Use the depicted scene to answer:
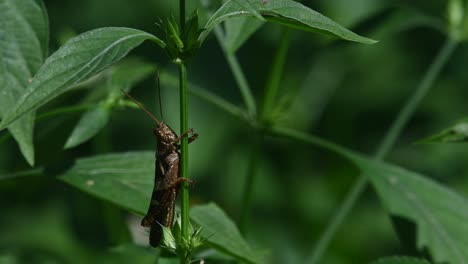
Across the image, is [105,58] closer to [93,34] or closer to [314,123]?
[93,34]

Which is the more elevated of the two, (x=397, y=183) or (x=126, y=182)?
(x=397, y=183)

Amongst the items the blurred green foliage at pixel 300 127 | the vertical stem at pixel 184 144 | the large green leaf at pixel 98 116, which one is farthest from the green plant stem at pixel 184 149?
the blurred green foliage at pixel 300 127

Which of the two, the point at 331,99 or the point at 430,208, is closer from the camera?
the point at 430,208

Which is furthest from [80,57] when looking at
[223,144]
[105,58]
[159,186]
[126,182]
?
[223,144]

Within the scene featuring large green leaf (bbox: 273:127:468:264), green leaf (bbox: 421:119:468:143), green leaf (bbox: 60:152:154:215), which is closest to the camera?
green leaf (bbox: 421:119:468:143)

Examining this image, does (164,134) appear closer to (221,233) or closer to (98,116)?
(221,233)

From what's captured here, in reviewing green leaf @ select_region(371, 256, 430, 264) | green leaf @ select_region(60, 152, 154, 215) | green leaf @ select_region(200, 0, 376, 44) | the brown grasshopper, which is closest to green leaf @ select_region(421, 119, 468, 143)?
green leaf @ select_region(371, 256, 430, 264)

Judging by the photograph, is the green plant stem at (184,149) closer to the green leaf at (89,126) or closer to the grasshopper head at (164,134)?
the grasshopper head at (164,134)

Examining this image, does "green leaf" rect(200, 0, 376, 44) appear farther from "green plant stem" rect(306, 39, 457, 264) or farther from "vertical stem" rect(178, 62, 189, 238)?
"green plant stem" rect(306, 39, 457, 264)
